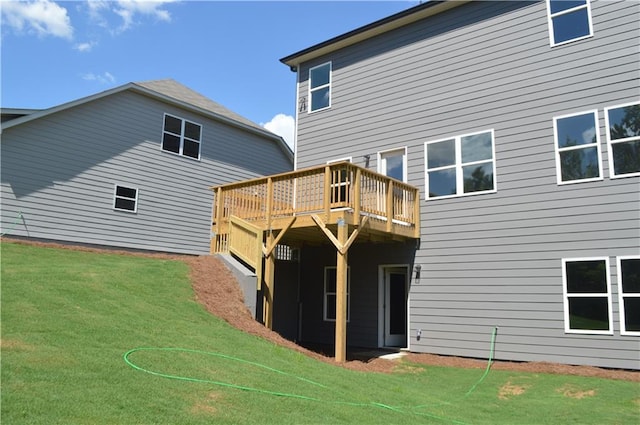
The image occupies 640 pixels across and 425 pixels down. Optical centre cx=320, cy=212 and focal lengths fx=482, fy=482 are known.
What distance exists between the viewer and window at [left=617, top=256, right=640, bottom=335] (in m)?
8.55

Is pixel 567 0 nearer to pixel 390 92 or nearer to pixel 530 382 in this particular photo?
pixel 390 92

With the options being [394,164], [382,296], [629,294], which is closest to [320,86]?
[394,164]

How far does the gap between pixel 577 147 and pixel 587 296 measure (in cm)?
293

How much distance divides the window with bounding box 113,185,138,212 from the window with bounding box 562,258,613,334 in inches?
487

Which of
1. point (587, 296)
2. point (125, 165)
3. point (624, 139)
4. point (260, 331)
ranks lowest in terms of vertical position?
point (260, 331)

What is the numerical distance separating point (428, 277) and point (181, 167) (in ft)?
31.8

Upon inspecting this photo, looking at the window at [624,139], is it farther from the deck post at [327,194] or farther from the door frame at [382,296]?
the deck post at [327,194]

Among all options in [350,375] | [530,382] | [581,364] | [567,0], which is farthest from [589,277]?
[567,0]

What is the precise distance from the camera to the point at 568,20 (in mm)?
10109

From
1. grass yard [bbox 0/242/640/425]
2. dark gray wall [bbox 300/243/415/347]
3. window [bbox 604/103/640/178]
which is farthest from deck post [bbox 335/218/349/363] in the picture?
window [bbox 604/103/640/178]

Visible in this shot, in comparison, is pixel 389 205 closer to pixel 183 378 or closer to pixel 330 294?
pixel 330 294

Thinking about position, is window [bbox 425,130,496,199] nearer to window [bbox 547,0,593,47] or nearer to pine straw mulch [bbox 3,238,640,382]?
window [bbox 547,0,593,47]

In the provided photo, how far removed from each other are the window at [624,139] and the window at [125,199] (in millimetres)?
13108

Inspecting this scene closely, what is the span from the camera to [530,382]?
8.47 metres
